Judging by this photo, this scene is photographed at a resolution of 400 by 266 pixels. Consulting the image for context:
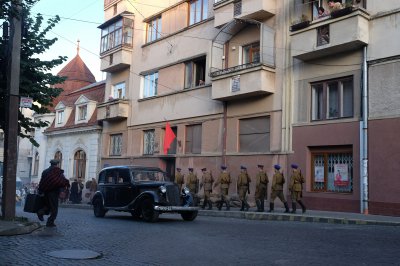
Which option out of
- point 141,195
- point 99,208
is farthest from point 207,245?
point 99,208

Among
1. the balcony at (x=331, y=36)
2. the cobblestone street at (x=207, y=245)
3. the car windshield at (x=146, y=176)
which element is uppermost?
the balcony at (x=331, y=36)

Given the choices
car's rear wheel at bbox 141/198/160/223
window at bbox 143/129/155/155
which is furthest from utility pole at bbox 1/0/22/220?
window at bbox 143/129/155/155

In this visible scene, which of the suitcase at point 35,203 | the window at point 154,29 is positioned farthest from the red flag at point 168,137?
the suitcase at point 35,203

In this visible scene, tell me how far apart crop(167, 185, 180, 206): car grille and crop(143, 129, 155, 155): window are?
1408 centimetres

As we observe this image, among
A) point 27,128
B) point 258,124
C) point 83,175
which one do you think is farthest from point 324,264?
point 83,175

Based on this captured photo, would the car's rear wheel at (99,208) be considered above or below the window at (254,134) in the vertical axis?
below

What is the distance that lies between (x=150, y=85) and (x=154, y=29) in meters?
3.50

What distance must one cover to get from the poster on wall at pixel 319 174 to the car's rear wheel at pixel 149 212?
7478 millimetres

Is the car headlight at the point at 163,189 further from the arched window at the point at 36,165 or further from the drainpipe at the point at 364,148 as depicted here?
the arched window at the point at 36,165

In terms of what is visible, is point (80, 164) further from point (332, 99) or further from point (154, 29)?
point (332, 99)

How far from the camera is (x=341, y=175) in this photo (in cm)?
1783

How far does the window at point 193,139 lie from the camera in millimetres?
25016

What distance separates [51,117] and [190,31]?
70.3ft

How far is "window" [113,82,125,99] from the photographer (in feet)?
106
